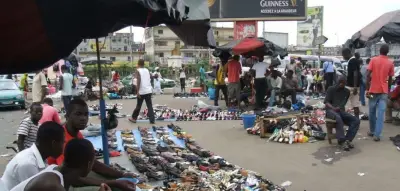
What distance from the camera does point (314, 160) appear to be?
708 centimetres

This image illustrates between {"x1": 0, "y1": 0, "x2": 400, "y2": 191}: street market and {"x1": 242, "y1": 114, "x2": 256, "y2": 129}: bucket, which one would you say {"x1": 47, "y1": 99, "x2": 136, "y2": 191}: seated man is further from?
{"x1": 242, "y1": 114, "x2": 256, "y2": 129}: bucket

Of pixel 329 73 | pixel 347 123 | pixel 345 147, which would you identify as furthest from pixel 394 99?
pixel 329 73

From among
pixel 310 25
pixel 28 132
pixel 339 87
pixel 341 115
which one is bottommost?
pixel 341 115

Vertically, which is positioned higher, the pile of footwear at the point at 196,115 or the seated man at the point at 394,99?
the seated man at the point at 394,99

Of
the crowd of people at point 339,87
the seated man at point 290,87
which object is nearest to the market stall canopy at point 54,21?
the crowd of people at point 339,87

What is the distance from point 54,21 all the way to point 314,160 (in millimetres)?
5728

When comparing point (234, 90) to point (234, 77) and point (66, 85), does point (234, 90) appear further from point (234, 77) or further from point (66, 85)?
point (66, 85)

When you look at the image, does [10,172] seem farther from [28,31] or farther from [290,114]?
[290,114]

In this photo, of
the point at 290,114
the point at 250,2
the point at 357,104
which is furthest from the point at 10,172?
the point at 250,2

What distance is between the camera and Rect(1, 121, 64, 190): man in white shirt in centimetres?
327

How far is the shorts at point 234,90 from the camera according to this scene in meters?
13.6

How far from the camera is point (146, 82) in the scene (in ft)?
35.1

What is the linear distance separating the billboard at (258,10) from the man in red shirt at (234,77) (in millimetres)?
11376

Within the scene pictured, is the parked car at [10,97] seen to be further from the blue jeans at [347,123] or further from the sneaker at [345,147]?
the sneaker at [345,147]
